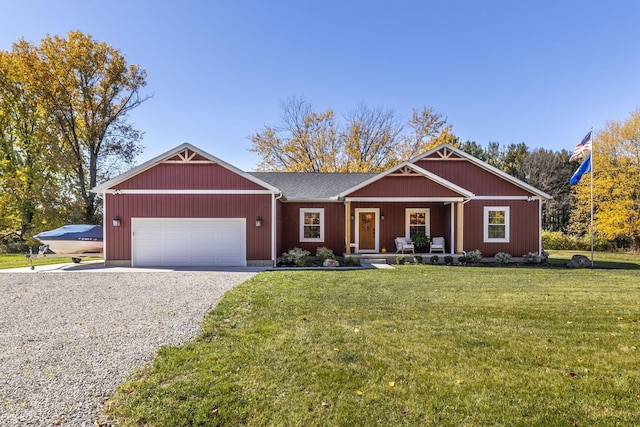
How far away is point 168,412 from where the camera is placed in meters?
2.82

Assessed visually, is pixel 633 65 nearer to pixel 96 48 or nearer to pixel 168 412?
pixel 168 412

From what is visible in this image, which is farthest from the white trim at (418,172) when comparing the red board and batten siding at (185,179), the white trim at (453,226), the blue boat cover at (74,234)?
the blue boat cover at (74,234)

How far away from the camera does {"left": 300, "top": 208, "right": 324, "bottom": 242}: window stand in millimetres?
15164

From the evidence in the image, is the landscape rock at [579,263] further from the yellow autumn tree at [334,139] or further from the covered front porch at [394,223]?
the yellow autumn tree at [334,139]

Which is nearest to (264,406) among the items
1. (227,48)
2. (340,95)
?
(227,48)

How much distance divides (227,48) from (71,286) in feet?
41.9

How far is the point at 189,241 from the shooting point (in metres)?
13.0

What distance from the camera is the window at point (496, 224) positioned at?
15.0 metres

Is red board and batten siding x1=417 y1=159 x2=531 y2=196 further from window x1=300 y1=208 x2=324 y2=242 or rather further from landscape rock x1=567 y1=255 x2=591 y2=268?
window x1=300 y1=208 x2=324 y2=242

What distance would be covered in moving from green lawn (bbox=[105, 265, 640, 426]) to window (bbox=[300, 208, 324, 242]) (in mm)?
8206

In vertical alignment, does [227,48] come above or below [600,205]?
above

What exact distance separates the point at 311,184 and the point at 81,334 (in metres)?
12.8

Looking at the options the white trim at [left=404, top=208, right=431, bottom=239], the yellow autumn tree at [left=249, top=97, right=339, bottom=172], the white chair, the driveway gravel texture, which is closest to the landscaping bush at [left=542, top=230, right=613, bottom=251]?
the white trim at [left=404, top=208, right=431, bottom=239]

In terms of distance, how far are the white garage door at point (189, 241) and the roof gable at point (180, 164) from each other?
144 cm
